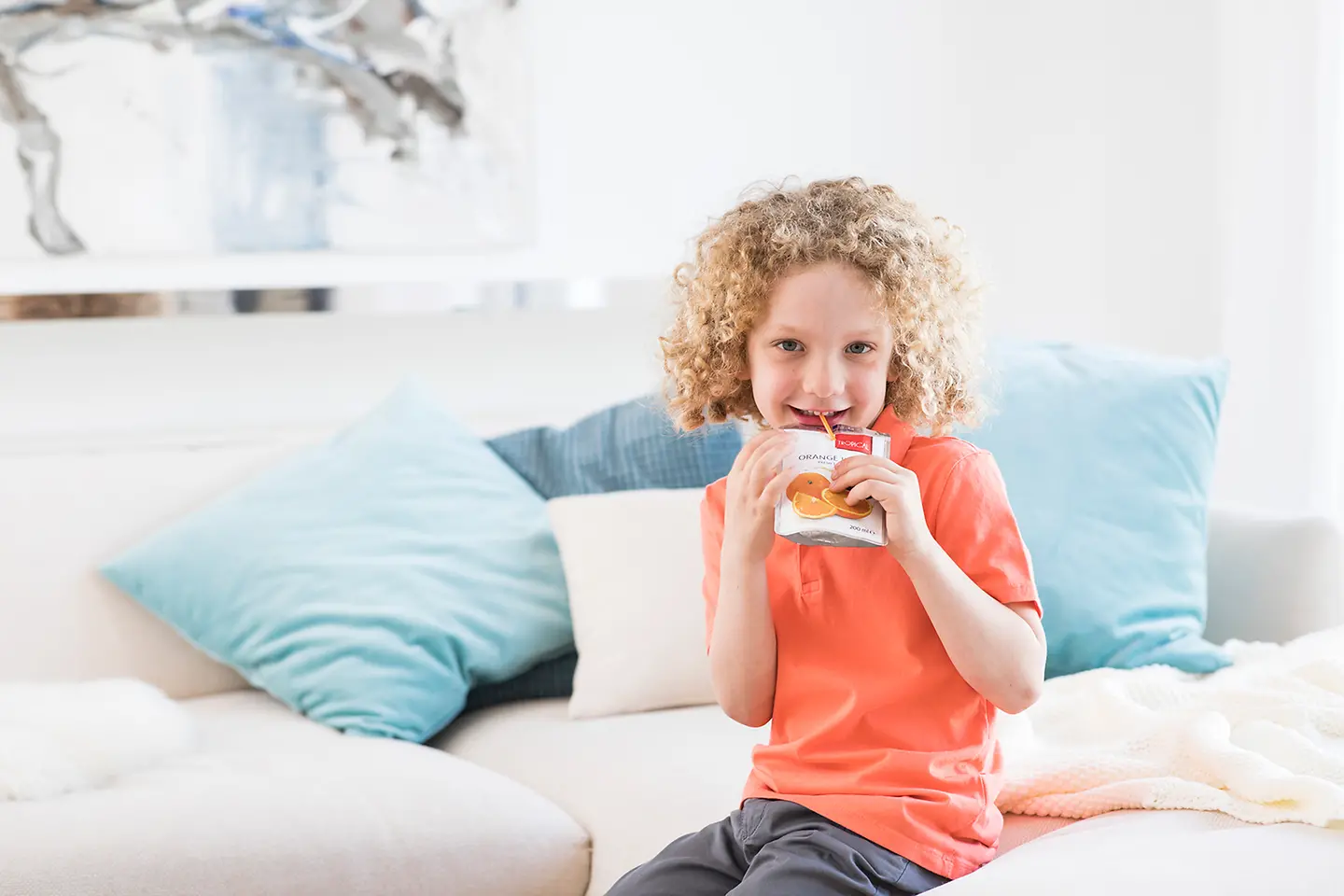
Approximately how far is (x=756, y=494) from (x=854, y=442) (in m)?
0.09

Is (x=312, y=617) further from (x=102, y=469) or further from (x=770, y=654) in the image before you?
(x=770, y=654)

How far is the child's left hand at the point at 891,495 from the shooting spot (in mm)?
1053

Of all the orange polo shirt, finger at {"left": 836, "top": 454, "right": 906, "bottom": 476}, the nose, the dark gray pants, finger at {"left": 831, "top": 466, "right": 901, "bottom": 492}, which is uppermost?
the nose

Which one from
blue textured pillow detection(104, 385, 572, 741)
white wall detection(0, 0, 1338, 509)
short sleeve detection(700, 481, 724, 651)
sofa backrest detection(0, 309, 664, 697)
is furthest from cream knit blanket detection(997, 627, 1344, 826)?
white wall detection(0, 0, 1338, 509)

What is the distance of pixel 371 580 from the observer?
2.01m

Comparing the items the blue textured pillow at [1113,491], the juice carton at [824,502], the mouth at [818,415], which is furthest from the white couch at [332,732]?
the mouth at [818,415]

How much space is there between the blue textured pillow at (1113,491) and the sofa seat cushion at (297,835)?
28.6 inches

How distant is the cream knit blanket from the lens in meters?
1.16

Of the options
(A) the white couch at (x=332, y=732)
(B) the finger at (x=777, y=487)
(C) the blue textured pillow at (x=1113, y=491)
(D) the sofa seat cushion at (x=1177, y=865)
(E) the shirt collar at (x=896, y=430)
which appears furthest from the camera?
(C) the blue textured pillow at (x=1113, y=491)

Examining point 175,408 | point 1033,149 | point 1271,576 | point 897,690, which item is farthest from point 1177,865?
point 1033,149

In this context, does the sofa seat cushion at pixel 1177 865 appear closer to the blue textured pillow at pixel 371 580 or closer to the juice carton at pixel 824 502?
the juice carton at pixel 824 502

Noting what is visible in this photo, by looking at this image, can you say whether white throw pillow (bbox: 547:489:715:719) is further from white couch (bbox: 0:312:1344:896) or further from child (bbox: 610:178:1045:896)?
child (bbox: 610:178:1045:896)

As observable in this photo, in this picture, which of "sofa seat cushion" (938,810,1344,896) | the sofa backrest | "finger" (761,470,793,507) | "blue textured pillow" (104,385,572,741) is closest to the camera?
"sofa seat cushion" (938,810,1344,896)

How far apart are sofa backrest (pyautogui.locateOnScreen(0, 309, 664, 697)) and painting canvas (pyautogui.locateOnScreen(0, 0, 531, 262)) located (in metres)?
0.17
